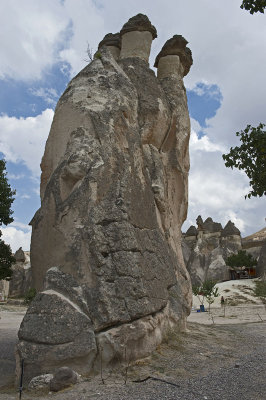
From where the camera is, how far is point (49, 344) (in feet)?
17.9

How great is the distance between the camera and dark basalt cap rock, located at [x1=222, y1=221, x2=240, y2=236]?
38772 millimetres

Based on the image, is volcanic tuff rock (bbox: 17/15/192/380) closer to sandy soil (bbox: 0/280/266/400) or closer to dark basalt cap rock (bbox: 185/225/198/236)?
sandy soil (bbox: 0/280/266/400)

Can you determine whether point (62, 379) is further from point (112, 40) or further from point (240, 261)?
point (240, 261)

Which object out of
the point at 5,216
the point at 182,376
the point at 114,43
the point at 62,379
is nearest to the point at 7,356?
the point at 62,379

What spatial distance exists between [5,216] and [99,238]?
8.68 metres

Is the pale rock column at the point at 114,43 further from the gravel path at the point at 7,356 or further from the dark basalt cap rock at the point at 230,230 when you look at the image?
the dark basalt cap rock at the point at 230,230

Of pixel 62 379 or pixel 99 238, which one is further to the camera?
pixel 99 238

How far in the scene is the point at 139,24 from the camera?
11289 millimetres

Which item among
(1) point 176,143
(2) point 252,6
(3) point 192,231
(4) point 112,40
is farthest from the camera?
(3) point 192,231

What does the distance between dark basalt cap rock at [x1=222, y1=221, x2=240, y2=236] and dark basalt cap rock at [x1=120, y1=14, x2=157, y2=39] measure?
30.4m

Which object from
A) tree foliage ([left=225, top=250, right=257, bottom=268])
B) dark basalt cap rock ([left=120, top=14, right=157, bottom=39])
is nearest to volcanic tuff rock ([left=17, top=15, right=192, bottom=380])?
dark basalt cap rock ([left=120, top=14, right=157, bottom=39])

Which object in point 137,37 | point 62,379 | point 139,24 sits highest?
point 139,24

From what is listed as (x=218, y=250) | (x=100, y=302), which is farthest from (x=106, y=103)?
(x=218, y=250)

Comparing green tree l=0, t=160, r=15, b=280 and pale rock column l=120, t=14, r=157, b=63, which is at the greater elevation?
pale rock column l=120, t=14, r=157, b=63
